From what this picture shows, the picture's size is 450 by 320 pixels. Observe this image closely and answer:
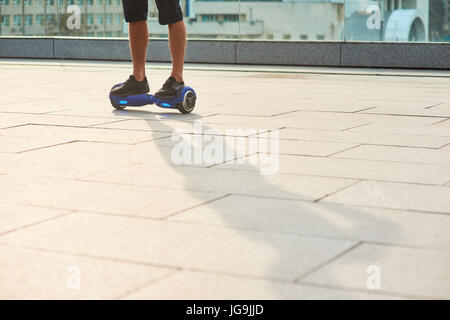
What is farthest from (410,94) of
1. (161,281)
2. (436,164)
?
(161,281)

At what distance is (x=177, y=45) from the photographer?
19.5ft

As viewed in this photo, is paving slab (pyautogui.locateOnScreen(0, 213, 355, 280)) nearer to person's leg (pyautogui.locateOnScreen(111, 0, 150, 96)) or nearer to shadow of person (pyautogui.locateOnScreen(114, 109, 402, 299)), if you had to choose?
A: shadow of person (pyautogui.locateOnScreen(114, 109, 402, 299))

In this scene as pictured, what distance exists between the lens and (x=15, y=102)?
6641 mm

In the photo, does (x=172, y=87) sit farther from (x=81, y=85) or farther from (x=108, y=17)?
(x=108, y=17)

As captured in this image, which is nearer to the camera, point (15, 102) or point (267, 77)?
point (15, 102)

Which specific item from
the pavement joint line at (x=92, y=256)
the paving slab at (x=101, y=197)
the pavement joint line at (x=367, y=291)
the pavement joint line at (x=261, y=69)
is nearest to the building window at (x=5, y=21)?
the pavement joint line at (x=261, y=69)

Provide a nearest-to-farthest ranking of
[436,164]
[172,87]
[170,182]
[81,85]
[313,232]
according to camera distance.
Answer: [313,232] → [170,182] → [436,164] → [172,87] → [81,85]

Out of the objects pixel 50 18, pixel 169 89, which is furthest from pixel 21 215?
pixel 50 18

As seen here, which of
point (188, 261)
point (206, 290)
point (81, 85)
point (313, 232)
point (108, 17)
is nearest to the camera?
point (206, 290)

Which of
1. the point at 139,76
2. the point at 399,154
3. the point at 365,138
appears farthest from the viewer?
the point at 139,76

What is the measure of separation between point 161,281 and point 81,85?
634 centimetres

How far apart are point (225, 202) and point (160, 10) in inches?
117

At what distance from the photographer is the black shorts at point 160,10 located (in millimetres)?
5816

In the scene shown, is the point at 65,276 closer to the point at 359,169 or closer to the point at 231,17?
the point at 359,169
